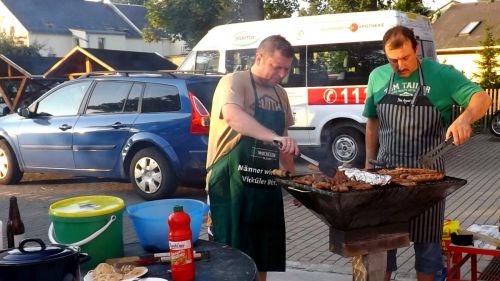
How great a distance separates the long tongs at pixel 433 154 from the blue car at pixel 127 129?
4194 mm

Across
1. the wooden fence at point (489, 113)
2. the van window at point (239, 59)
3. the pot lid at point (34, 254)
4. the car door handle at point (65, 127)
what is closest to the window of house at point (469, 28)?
the wooden fence at point (489, 113)

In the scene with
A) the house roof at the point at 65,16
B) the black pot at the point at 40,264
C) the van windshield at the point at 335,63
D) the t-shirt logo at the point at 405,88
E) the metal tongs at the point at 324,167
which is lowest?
the black pot at the point at 40,264

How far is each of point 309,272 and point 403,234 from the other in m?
1.94

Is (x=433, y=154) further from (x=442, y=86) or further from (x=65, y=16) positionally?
(x=65, y=16)

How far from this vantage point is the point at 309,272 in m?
4.70

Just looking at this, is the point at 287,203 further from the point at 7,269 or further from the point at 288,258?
the point at 7,269

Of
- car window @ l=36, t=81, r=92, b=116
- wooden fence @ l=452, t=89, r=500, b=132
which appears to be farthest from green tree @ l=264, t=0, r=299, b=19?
car window @ l=36, t=81, r=92, b=116

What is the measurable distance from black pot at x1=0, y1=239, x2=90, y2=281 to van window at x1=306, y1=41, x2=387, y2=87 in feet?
27.9

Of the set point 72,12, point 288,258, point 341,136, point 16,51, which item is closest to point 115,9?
point 72,12

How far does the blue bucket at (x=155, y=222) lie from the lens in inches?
96.9

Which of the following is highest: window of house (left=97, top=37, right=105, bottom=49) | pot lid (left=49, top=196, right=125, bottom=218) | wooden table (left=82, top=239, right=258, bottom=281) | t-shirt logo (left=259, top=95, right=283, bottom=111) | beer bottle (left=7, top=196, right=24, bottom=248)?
window of house (left=97, top=37, right=105, bottom=49)

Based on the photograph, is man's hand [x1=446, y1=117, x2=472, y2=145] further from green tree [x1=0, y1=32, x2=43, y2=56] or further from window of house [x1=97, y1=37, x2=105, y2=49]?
window of house [x1=97, y1=37, x2=105, y2=49]

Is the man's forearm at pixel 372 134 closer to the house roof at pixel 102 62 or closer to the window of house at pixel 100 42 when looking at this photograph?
the house roof at pixel 102 62

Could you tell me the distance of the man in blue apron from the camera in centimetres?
314
